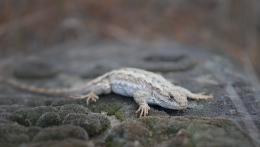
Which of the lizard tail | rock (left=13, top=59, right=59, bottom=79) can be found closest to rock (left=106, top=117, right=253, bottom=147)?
the lizard tail

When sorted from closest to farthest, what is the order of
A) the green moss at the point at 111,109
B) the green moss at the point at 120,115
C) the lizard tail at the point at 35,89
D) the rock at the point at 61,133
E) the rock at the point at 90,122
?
the rock at the point at 61,133, the rock at the point at 90,122, the green moss at the point at 120,115, the green moss at the point at 111,109, the lizard tail at the point at 35,89

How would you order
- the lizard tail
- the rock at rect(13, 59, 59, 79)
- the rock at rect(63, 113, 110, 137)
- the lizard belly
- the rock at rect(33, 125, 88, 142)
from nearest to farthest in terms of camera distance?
the rock at rect(33, 125, 88, 142) < the rock at rect(63, 113, 110, 137) < the lizard belly < the lizard tail < the rock at rect(13, 59, 59, 79)

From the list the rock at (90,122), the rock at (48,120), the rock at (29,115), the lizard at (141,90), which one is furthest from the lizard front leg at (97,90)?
the rock at (48,120)

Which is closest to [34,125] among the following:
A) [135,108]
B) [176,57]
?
[135,108]

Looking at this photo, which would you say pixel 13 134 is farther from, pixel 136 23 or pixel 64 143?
pixel 136 23

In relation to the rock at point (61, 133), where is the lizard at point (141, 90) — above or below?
above

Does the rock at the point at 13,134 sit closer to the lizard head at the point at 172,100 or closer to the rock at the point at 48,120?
the rock at the point at 48,120

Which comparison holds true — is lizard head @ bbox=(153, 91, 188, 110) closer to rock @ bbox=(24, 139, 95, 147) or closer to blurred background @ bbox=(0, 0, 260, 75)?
rock @ bbox=(24, 139, 95, 147)
